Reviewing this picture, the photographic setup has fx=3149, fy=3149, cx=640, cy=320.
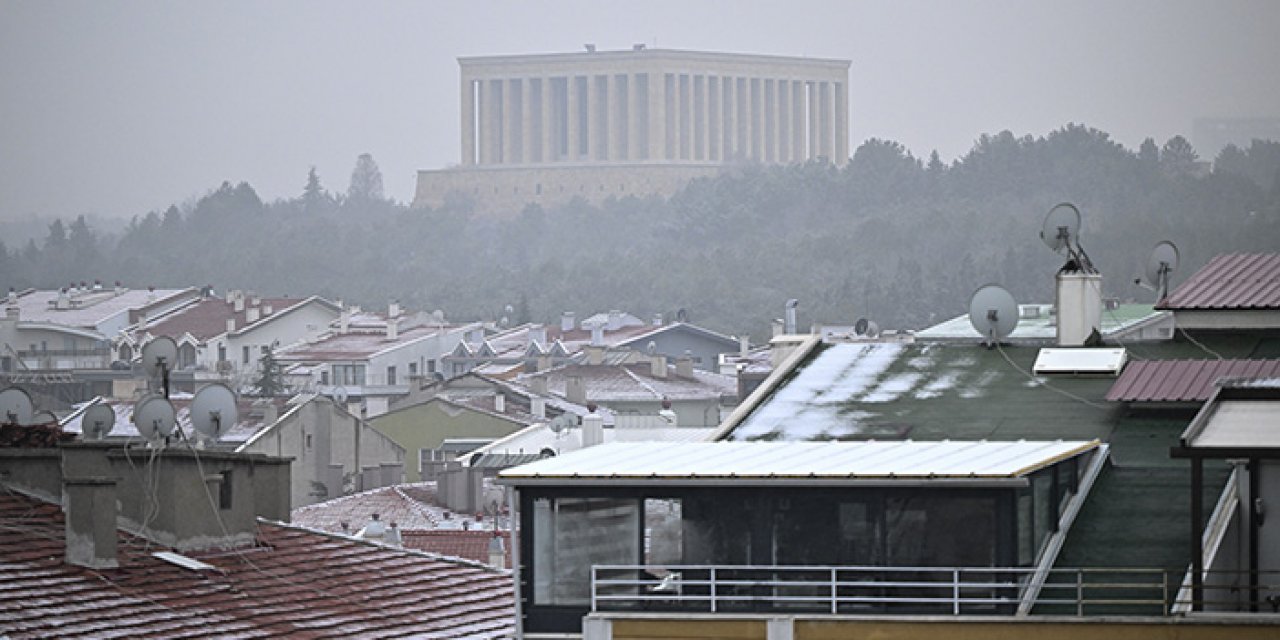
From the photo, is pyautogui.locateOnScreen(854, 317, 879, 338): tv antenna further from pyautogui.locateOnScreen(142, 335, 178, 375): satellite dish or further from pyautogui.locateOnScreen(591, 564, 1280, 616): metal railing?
pyautogui.locateOnScreen(591, 564, 1280, 616): metal railing

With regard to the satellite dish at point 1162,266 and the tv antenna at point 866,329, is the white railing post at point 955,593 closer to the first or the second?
the satellite dish at point 1162,266

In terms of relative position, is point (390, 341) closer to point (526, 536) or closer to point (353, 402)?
point (353, 402)

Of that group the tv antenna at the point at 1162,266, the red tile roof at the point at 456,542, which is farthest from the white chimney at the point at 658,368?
the tv antenna at the point at 1162,266

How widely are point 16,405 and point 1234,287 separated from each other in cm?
870

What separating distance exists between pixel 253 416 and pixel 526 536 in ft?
142

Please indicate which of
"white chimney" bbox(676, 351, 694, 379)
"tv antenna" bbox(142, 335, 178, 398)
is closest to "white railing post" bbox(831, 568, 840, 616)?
"tv antenna" bbox(142, 335, 178, 398)

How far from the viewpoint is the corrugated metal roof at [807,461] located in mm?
14969

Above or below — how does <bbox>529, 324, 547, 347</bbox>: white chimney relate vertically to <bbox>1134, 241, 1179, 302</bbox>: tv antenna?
below

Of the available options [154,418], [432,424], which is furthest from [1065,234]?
[432,424]

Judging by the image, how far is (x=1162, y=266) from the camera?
78.7 feet

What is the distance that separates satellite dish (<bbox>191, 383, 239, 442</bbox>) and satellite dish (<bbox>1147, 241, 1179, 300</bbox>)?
724 centimetres

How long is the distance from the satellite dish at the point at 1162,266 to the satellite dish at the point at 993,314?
322cm

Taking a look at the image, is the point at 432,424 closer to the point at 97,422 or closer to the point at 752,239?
the point at 97,422

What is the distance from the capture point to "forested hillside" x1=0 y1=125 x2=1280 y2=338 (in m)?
120
